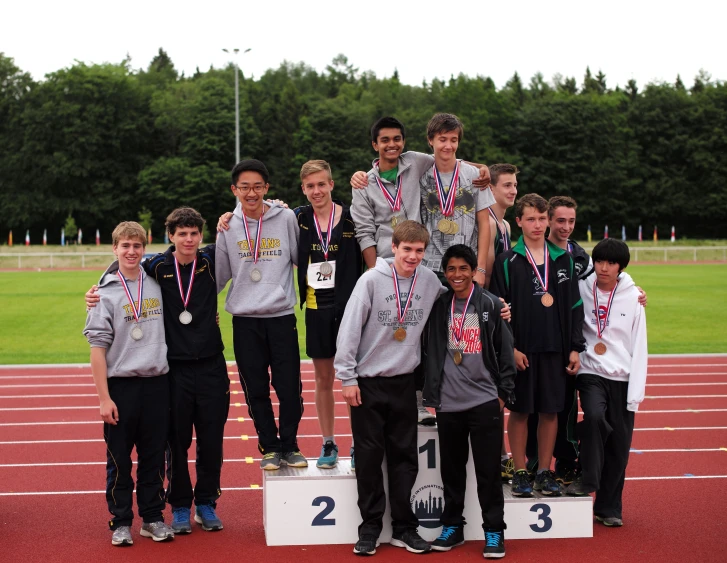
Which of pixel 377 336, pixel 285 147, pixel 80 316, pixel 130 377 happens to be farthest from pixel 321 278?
pixel 285 147

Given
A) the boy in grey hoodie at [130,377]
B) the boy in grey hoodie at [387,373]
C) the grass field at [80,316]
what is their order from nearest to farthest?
1. the boy in grey hoodie at [387,373]
2. the boy in grey hoodie at [130,377]
3. the grass field at [80,316]

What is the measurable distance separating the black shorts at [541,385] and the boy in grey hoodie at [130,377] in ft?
6.58

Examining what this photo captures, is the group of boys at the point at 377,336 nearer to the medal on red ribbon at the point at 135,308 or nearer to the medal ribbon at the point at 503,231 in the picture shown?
the medal on red ribbon at the point at 135,308

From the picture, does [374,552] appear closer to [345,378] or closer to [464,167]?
[345,378]

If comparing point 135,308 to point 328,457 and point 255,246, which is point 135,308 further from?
point 328,457

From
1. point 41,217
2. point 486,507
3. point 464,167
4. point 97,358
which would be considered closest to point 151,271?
point 97,358

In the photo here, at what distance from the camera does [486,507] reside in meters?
4.78

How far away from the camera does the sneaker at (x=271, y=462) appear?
5141 millimetres

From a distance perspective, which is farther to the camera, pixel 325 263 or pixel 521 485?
pixel 325 263

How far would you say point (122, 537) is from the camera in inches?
193

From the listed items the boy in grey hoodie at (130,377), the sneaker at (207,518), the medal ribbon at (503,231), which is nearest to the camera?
the boy in grey hoodie at (130,377)

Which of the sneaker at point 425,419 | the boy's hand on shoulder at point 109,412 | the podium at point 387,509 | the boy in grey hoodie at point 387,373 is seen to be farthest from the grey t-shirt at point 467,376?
the boy's hand on shoulder at point 109,412

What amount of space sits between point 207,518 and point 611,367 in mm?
2497

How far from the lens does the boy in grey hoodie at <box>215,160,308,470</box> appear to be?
207 inches
